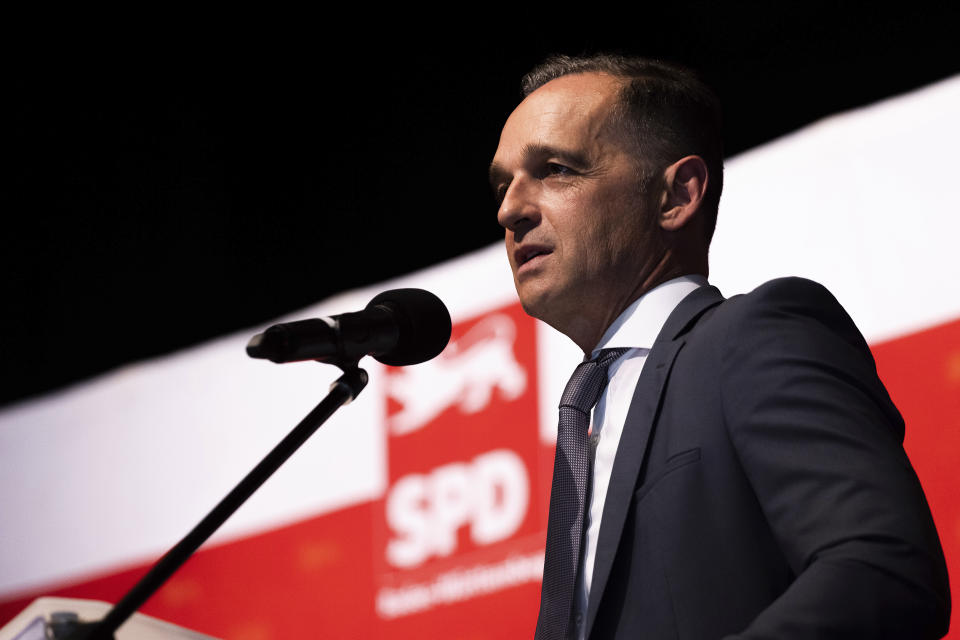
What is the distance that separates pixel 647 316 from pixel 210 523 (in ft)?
2.63

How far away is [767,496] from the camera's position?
4.19ft

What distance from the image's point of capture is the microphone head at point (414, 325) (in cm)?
149

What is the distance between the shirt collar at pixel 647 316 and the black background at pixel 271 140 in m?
0.92

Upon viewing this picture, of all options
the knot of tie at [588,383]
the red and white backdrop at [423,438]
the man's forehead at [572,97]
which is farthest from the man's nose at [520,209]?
the red and white backdrop at [423,438]

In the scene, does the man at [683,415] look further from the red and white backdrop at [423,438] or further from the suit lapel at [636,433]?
the red and white backdrop at [423,438]

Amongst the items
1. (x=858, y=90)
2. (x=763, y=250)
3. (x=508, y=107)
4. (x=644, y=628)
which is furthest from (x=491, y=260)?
(x=644, y=628)

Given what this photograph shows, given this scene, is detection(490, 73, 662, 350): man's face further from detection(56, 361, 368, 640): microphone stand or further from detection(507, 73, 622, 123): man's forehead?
detection(56, 361, 368, 640): microphone stand

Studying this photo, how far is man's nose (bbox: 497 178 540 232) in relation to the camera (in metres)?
1.84

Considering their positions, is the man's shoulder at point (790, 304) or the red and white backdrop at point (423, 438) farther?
the red and white backdrop at point (423, 438)

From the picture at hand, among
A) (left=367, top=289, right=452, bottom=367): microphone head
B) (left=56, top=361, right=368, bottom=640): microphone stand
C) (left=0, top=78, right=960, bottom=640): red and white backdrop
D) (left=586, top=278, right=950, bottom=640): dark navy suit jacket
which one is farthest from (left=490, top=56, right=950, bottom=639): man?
(left=0, top=78, right=960, bottom=640): red and white backdrop

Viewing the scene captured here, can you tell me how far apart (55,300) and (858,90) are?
2.93m

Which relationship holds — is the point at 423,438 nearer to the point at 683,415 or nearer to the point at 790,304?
the point at 683,415

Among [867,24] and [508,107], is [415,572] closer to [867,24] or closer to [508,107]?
[508,107]

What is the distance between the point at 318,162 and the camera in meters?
3.55
